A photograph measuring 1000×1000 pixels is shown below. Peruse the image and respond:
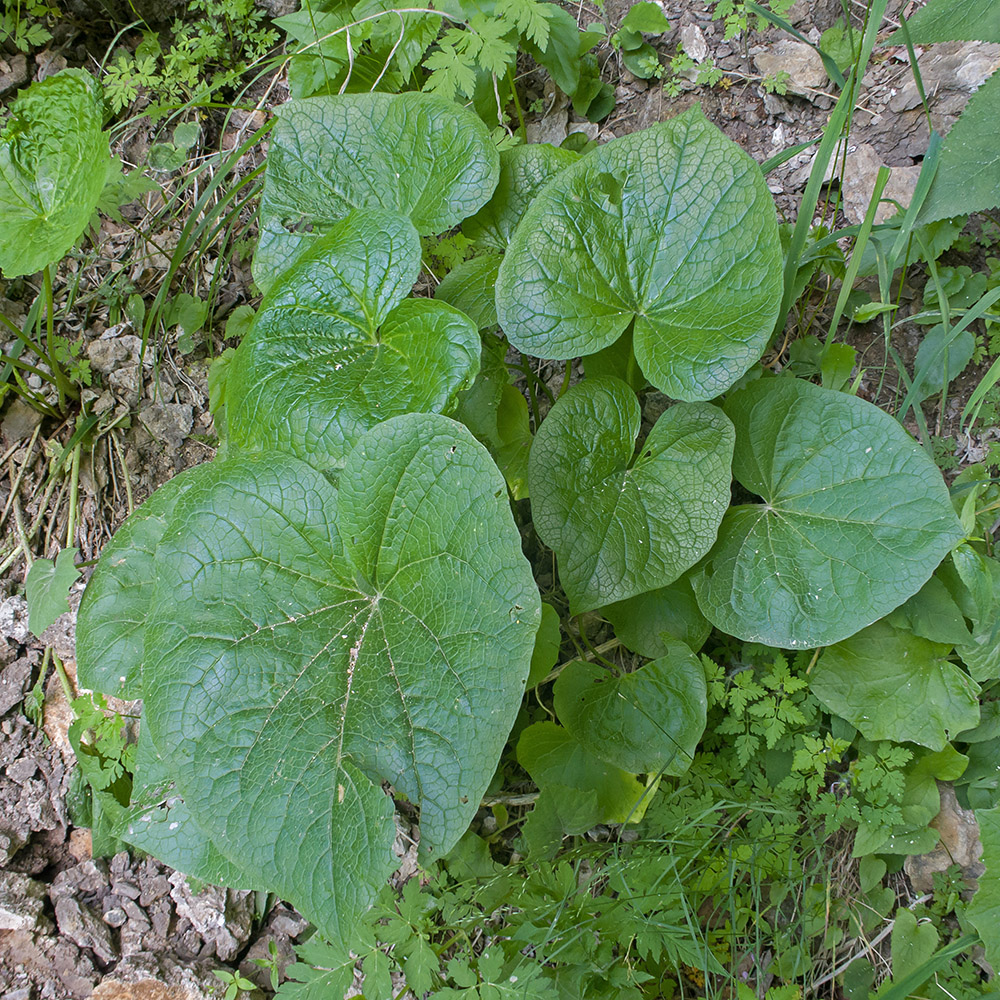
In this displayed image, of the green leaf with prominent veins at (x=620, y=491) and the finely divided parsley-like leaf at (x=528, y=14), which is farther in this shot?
the finely divided parsley-like leaf at (x=528, y=14)

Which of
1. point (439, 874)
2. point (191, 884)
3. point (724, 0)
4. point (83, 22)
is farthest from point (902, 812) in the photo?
point (83, 22)

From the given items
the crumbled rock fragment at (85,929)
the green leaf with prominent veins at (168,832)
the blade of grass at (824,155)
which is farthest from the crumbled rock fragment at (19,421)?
the blade of grass at (824,155)

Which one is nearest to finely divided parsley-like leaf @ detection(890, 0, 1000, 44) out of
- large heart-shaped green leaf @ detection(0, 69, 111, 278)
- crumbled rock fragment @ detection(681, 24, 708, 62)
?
crumbled rock fragment @ detection(681, 24, 708, 62)

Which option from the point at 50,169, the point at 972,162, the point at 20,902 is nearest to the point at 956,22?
the point at 972,162

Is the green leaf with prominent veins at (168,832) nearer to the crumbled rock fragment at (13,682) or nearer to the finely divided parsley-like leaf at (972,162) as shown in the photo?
the crumbled rock fragment at (13,682)

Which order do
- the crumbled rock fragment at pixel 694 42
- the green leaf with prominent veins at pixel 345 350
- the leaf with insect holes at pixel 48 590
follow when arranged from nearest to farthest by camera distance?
the green leaf with prominent veins at pixel 345 350 < the leaf with insect holes at pixel 48 590 < the crumbled rock fragment at pixel 694 42

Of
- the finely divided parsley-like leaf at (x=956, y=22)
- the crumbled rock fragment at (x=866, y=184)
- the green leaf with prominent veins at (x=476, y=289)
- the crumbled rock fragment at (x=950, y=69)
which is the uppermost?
the finely divided parsley-like leaf at (x=956, y=22)
